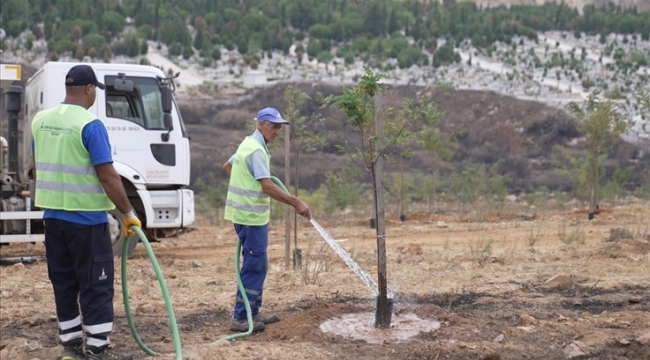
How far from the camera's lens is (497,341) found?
725 centimetres

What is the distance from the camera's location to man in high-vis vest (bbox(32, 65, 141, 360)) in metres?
6.14

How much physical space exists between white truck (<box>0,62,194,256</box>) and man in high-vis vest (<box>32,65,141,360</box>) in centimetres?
645

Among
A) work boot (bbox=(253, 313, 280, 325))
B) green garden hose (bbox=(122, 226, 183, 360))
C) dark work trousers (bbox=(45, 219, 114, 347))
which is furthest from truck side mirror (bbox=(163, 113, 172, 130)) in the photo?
dark work trousers (bbox=(45, 219, 114, 347))

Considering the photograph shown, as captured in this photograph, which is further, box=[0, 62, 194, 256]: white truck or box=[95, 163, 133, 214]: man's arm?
box=[0, 62, 194, 256]: white truck

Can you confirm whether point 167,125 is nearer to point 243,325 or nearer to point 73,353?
point 243,325

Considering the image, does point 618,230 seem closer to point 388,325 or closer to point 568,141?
point 388,325

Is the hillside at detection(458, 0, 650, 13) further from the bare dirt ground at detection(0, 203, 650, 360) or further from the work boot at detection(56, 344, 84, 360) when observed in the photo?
the work boot at detection(56, 344, 84, 360)

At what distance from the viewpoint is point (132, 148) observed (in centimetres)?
1287

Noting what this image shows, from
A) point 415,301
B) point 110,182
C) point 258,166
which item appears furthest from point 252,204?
point 415,301

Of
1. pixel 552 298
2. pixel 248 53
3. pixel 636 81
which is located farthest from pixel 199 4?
pixel 552 298

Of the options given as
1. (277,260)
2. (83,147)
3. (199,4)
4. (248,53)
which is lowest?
(277,260)

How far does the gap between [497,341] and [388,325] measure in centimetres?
94

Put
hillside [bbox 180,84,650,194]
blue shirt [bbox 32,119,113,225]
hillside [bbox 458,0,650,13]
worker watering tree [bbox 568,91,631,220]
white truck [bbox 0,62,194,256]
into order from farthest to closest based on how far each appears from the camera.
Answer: hillside [bbox 458,0,650,13] → hillside [bbox 180,84,650,194] → worker watering tree [bbox 568,91,631,220] → white truck [bbox 0,62,194,256] → blue shirt [bbox 32,119,113,225]

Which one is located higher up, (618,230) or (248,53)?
(248,53)
